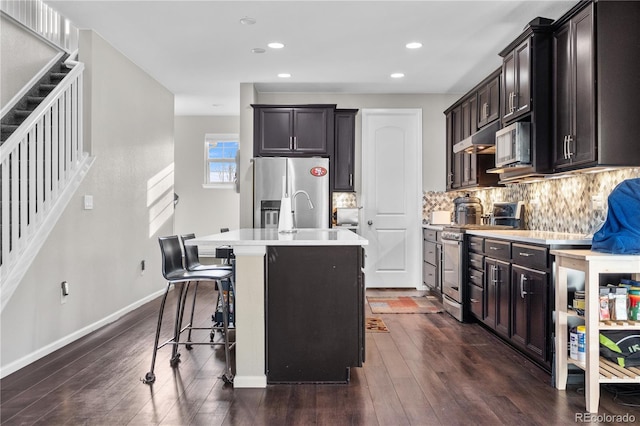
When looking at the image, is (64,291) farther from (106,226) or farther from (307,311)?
(307,311)

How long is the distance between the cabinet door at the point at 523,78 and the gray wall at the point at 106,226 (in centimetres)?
372

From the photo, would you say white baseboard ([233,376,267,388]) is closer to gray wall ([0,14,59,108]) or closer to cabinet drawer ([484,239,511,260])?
cabinet drawer ([484,239,511,260])

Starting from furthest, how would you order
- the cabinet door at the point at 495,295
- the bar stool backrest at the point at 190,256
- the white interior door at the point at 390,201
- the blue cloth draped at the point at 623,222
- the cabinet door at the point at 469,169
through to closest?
the white interior door at the point at 390,201 < the cabinet door at the point at 469,169 < the cabinet door at the point at 495,295 < the bar stool backrest at the point at 190,256 < the blue cloth draped at the point at 623,222

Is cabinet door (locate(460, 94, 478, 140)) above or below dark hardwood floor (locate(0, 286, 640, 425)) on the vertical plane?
above

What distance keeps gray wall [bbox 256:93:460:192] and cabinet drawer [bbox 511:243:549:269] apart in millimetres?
3259

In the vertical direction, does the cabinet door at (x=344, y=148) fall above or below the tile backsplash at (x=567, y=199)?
above

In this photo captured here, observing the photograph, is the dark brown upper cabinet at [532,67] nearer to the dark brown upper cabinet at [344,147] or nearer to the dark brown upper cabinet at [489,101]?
the dark brown upper cabinet at [489,101]

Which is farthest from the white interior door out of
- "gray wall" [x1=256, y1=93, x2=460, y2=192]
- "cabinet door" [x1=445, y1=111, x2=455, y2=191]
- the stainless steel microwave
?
the stainless steel microwave

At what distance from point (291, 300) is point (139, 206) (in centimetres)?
331

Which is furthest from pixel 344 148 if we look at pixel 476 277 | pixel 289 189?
pixel 476 277

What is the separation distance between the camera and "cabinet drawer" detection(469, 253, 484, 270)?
172 inches

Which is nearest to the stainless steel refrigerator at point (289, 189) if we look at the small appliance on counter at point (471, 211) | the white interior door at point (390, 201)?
the white interior door at point (390, 201)

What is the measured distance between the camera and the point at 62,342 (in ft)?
12.9

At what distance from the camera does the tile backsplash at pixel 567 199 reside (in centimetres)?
361
